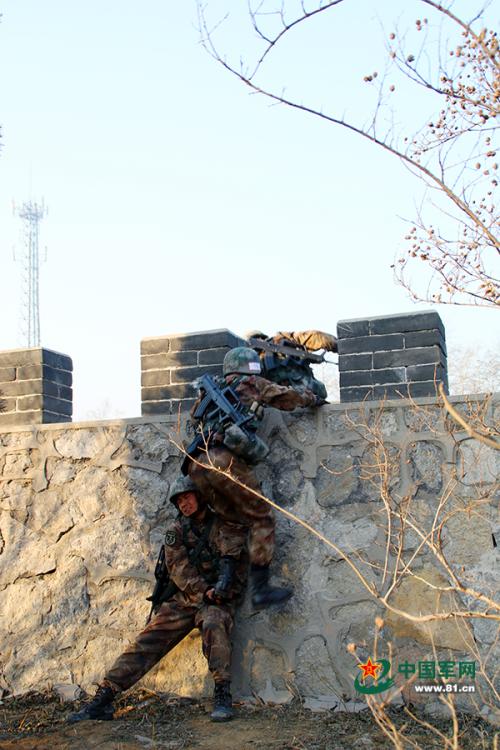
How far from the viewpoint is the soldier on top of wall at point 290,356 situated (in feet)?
22.8

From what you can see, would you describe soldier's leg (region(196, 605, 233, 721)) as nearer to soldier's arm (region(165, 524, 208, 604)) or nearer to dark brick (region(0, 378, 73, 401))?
soldier's arm (region(165, 524, 208, 604))

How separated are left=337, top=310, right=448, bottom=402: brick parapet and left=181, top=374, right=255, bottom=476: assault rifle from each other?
2.81 feet

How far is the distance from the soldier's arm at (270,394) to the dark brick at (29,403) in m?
1.97

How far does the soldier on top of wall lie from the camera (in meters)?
6.94

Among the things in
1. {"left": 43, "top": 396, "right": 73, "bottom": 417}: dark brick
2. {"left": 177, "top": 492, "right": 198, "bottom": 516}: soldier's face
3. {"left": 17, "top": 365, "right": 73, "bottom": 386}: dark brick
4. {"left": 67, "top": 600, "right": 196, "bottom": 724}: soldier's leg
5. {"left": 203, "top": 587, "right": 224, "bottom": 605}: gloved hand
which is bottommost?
{"left": 67, "top": 600, "right": 196, "bottom": 724}: soldier's leg

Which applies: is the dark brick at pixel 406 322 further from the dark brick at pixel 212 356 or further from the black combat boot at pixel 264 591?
the black combat boot at pixel 264 591

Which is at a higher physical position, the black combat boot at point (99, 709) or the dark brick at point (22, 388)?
the dark brick at point (22, 388)

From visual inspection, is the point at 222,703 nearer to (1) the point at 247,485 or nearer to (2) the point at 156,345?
(1) the point at 247,485

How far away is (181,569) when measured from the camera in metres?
6.20

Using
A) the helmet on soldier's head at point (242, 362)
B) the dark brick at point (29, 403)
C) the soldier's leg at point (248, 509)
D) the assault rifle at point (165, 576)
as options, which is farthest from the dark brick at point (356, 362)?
the dark brick at point (29, 403)

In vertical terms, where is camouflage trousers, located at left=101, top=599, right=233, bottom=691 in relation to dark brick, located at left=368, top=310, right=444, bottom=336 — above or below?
below

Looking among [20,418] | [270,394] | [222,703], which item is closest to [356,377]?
[270,394]

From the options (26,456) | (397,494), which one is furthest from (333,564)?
(26,456)

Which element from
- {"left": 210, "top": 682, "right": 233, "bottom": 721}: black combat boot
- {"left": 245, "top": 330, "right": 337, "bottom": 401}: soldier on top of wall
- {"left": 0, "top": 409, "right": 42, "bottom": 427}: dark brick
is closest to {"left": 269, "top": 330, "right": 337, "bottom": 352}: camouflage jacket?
{"left": 245, "top": 330, "right": 337, "bottom": 401}: soldier on top of wall
